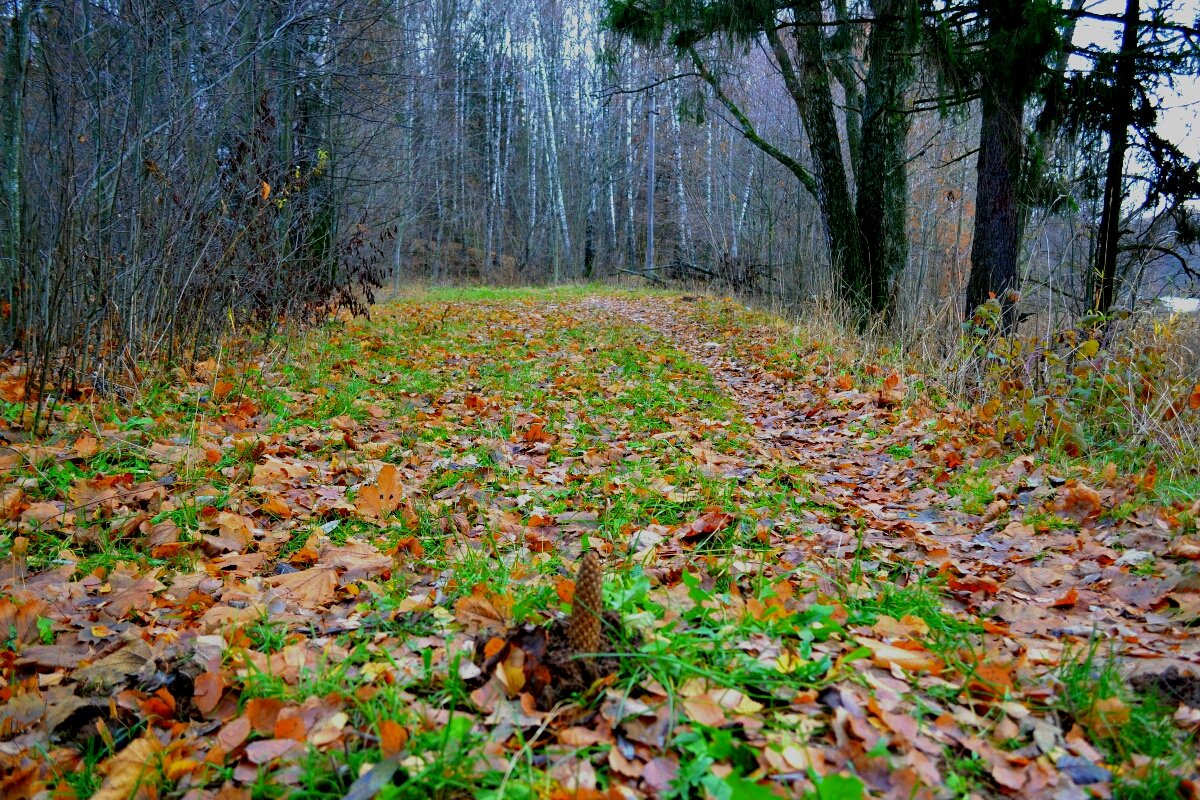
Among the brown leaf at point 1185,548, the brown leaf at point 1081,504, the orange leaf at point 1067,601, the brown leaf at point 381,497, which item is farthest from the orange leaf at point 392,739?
the brown leaf at point 1081,504

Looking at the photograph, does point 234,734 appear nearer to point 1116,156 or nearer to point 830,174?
point 1116,156

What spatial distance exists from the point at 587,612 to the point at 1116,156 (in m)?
6.70

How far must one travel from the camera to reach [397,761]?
1.61 meters

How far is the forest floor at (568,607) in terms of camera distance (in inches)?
65.1

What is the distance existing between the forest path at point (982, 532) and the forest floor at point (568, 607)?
0.06ft

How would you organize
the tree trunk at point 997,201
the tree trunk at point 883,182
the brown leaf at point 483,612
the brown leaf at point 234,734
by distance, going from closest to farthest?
the brown leaf at point 234,734 < the brown leaf at point 483,612 < the tree trunk at point 997,201 < the tree trunk at point 883,182

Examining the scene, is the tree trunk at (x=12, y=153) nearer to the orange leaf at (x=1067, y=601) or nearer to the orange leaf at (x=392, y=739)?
the orange leaf at (x=392, y=739)

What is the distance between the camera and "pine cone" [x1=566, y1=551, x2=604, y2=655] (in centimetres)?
194

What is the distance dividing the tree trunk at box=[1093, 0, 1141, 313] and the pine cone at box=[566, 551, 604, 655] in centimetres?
569

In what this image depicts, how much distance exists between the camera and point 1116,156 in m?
6.20

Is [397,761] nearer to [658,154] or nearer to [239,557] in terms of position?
[239,557]

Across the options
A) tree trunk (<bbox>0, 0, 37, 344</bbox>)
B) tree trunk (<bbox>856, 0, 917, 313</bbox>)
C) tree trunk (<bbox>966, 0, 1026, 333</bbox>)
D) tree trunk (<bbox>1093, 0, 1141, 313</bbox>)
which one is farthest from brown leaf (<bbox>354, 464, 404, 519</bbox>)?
tree trunk (<bbox>856, 0, 917, 313</bbox>)

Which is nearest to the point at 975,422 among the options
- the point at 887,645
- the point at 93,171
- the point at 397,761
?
the point at 887,645

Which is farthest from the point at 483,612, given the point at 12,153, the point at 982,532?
the point at 12,153
